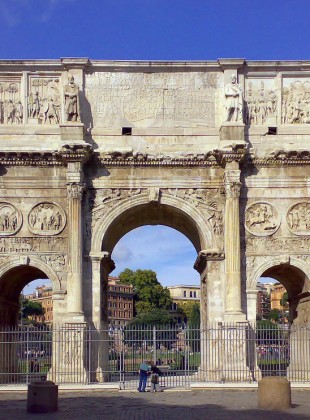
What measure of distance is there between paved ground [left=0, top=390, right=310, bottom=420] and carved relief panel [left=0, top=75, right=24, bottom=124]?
8.09m

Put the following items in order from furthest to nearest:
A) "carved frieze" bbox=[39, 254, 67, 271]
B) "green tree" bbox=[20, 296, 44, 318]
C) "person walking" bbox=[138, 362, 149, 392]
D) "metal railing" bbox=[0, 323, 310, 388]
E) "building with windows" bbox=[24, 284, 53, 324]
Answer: "building with windows" bbox=[24, 284, 53, 324]
"green tree" bbox=[20, 296, 44, 318]
"carved frieze" bbox=[39, 254, 67, 271]
"metal railing" bbox=[0, 323, 310, 388]
"person walking" bbox=[138, 362, 149, 392]

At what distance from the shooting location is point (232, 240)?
69.3ft

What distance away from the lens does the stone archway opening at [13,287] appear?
22.2 meters

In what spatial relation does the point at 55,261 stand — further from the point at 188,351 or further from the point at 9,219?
the point at 188,351

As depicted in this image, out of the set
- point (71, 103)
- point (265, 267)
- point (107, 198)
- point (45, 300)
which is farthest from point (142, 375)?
point (45, 300)

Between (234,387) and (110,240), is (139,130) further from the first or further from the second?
(234,387)

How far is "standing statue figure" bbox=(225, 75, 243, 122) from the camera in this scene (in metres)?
21.7

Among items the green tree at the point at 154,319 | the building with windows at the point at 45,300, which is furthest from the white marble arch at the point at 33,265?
the building with windows at the point at 45,300

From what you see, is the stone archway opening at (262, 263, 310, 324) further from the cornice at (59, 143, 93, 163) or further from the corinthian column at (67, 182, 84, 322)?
the cornice at (59, 143, 93, 163)

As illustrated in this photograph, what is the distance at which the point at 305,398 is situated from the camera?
16.5 m

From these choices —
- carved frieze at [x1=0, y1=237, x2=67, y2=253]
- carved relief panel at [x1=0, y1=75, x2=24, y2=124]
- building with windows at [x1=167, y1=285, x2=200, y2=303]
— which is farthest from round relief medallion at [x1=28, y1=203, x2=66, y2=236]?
building with windows at [x1=167, y1=285, x2=200, y2=303]

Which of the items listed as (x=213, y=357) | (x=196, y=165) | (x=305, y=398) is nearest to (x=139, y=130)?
(x=196, y=165)

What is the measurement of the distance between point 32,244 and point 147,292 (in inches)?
2210

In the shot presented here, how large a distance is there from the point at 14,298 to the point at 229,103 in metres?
9.32
